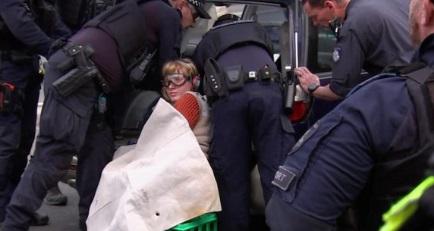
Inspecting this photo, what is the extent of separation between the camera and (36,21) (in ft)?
15.7

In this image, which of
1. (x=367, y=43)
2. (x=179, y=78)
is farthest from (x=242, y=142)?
(x=367, y=43)

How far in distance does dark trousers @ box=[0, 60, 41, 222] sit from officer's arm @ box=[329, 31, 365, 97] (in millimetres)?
2145

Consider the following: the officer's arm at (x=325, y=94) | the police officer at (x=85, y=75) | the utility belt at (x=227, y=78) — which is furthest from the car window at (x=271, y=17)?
the utility belt at (x=227, y=78)

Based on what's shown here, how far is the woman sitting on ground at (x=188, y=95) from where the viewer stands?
361 centimetres

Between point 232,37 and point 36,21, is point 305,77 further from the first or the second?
point 36,21

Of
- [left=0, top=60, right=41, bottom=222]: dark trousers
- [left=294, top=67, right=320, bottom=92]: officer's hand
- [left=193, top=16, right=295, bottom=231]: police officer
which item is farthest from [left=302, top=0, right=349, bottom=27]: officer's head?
[left=0, top=60, right=41, bottom=222]: dark trousers

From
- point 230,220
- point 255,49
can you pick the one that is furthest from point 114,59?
point 230,220

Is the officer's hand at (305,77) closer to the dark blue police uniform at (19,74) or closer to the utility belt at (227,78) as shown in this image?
the utility belt at (227,78)

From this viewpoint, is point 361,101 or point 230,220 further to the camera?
point 230,220

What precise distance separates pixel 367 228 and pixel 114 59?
8.39 ft

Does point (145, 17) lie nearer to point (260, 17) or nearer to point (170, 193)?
point (260, 17)

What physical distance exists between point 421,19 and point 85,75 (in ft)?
8.23

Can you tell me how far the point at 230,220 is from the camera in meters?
3.49

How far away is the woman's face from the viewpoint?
151 inches
